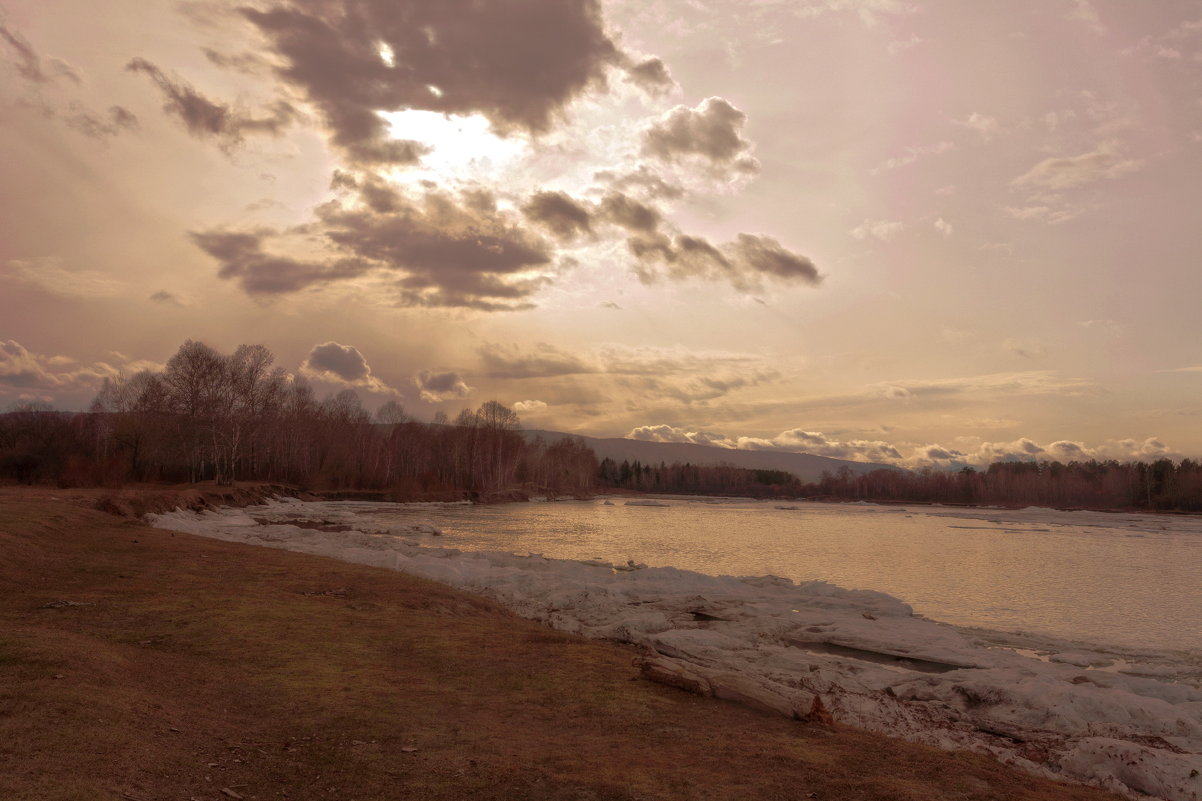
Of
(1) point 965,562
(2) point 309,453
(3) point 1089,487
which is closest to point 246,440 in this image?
(2) point 309,453

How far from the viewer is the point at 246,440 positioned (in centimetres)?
9319

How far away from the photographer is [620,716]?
10539 millimetres

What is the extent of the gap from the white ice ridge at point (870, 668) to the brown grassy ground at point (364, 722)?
143 cm

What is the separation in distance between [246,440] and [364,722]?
3750 inches

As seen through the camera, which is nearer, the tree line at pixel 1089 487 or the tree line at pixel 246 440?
the tree line at pixel 246 440

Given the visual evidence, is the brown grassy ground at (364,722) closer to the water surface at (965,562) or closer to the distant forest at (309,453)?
the water surface at (965,562)

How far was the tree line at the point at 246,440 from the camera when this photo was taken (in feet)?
249

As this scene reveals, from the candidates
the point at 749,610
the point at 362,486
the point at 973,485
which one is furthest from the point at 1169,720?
the point at 973,485

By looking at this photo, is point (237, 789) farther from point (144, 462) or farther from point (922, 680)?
point (144, 462)

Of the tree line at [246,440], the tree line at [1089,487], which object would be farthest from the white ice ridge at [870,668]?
the tree line at [1089,487]

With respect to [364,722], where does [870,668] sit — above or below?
below

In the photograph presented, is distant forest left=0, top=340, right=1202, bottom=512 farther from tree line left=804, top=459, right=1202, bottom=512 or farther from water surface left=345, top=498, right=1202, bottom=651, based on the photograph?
water surface left=345, top=498, right=1202, bottom=651

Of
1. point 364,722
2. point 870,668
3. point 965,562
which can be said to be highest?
point 364,722

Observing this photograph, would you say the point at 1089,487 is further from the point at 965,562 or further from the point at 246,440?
the point at 246,440
